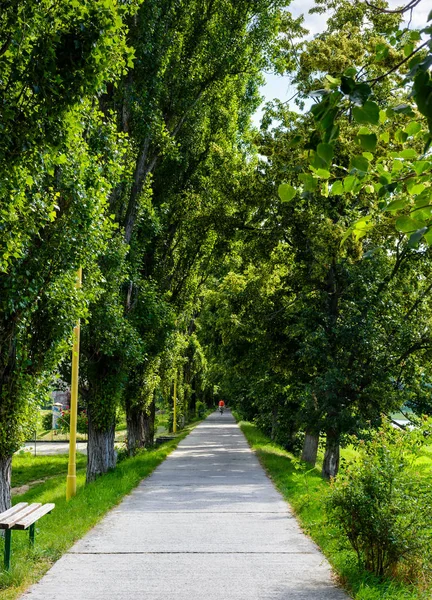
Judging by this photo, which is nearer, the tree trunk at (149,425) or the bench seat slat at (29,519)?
the bench seat slat at (29,519)

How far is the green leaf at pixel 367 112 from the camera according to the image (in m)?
2.01

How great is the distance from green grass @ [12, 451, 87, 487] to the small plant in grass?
61.7 ft

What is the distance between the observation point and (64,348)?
10227 mm

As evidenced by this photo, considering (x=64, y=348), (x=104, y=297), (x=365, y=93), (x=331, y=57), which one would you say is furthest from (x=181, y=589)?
(x=331, y=57)

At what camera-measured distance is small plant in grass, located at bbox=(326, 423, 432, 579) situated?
654 centimetres

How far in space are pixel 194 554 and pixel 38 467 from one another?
869 inches

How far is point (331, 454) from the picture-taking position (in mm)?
20875

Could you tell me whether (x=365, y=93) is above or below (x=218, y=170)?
below

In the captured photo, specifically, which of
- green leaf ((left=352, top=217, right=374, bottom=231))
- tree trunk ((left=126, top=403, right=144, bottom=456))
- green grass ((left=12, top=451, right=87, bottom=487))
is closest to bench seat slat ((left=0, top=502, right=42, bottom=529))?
green leaf ((left=352, top=217, right=374, bottom=231))

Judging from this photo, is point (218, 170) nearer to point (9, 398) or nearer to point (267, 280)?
point (267, 280)

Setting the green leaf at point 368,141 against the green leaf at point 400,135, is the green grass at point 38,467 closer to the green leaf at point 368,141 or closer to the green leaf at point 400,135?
the green leaf at point 400,135

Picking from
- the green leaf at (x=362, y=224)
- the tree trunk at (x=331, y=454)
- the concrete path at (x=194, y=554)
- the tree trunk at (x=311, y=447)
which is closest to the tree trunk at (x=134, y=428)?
the tree trunk at (x=311, y=447)

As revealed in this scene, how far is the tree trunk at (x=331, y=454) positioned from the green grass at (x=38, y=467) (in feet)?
31.8

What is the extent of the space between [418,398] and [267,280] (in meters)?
5.49
